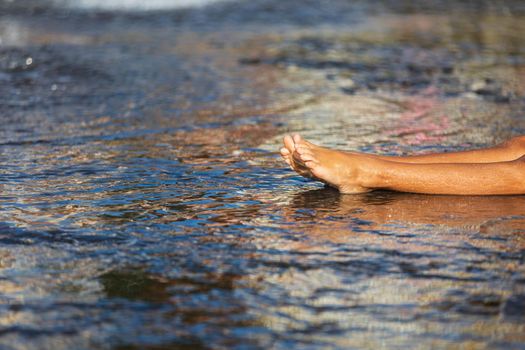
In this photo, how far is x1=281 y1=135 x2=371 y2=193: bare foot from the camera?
404cm

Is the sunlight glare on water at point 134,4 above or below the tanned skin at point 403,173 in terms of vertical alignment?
below

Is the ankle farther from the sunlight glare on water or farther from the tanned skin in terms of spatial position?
the sunlight glare on water

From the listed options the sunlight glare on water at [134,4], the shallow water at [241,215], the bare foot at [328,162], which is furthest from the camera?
the sunlight glare on water at [134,4]

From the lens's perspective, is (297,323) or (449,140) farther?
(449,140)

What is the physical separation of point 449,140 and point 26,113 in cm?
300

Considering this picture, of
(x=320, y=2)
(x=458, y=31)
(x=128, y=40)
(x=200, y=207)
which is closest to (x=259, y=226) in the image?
(x=200, y=207)

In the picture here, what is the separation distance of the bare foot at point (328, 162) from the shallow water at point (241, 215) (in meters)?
0.11

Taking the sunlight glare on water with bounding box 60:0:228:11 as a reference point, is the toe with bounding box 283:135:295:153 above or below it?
above

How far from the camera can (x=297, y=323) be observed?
8.84 ft

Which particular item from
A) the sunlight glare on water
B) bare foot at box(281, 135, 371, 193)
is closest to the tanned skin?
bare foot at box(281, 135, 371, 193)

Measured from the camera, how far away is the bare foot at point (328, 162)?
4039mm

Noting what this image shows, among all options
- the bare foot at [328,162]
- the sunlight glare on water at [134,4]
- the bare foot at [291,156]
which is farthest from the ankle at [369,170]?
the sunlight glare on water at [134,4]

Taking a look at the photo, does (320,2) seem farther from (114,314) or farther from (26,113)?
(114,314)

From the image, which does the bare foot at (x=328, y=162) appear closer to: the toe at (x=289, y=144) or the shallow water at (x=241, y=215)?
A: the toe at (x=289, y=144)
